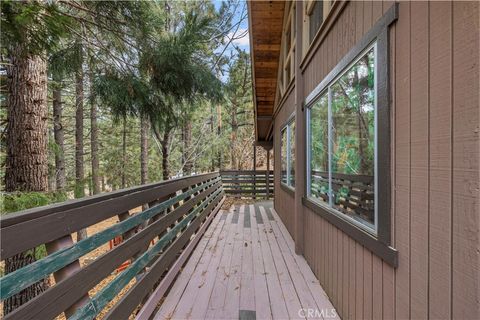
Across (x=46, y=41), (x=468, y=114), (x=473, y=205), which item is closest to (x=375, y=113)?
(x=468, y=114)

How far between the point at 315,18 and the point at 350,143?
2.05m

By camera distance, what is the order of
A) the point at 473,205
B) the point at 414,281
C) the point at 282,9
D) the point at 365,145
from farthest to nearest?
the point at 282,9, the point at 365,145, the point at 414,281, the point at 473,205

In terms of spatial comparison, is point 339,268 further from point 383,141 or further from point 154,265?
point 154,265

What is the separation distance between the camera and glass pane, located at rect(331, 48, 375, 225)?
188 cm

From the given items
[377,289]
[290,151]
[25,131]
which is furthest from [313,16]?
[25,131]

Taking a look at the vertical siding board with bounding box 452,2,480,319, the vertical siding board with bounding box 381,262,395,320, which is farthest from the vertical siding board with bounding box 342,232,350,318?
the vertical siding board with bounding box 452,2,480,319

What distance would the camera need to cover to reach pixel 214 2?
33.0ft

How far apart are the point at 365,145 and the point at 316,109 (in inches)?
57.1

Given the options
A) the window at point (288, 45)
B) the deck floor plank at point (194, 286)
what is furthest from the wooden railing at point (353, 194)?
the window at point (288, 45)

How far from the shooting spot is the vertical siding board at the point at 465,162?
0.98 meters

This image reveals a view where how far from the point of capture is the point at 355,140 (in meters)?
2.18

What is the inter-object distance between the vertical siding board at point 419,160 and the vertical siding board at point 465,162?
178mm

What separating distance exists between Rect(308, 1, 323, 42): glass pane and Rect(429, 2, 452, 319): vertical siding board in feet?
7.46

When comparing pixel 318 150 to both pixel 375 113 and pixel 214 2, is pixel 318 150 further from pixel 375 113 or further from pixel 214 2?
pixel 214 2
